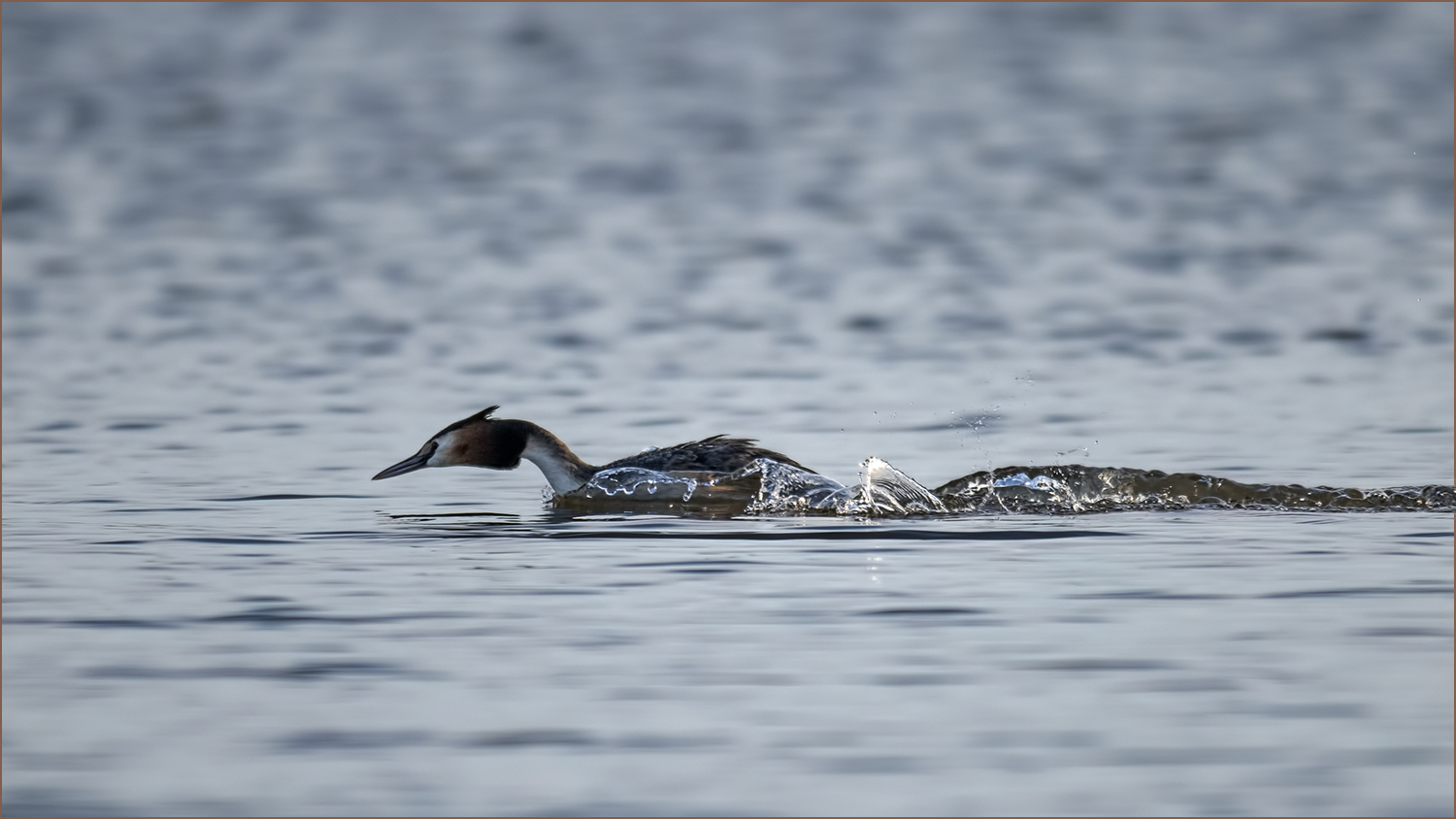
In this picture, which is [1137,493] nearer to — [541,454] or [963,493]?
[963,493]

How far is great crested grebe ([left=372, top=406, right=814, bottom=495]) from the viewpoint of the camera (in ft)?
38.8

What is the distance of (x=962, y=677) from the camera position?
662cm

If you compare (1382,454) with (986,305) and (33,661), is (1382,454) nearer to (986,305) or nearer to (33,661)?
(986,305)

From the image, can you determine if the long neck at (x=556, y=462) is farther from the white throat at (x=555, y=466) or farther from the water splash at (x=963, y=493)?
the water splash at (x=963, y=493)

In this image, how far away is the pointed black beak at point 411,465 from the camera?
39.8ft

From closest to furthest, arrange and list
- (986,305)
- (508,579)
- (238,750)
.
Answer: (238,750) < (508,579) < (986,305)

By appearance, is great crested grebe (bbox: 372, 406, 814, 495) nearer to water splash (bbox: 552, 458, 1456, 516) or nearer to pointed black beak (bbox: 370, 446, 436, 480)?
pointed black beak (bbox: 370, 446, 436, 480)

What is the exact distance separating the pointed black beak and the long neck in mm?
625

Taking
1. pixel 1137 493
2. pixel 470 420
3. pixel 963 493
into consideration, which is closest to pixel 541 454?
pixel 470 420

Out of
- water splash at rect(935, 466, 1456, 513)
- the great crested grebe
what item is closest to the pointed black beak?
the great crested grebe

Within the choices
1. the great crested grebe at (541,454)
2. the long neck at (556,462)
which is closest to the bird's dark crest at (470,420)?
the great crested grebe at (541,454)

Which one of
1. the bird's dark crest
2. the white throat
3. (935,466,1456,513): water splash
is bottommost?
(935,466,1456,513): water splash

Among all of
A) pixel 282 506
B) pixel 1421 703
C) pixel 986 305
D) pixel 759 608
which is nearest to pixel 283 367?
pixel 282 506

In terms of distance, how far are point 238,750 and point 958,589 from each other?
336 centimetres
